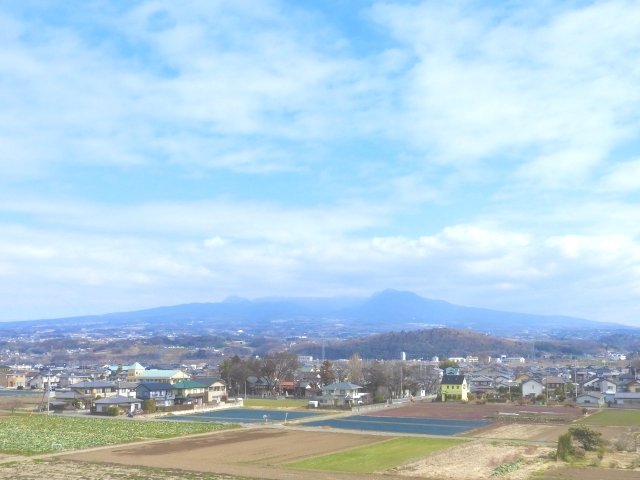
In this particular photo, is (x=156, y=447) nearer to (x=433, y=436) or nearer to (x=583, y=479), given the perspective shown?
(x=433, y=436)

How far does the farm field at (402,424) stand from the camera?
34044 mm

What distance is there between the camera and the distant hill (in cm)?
13038

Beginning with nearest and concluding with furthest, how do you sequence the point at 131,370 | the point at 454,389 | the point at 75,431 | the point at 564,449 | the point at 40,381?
the point at 564,449 < the point at 75,431 < the point at 454,389 < the point at 40,381 < the point at 131,370

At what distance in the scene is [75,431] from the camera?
32250 mm

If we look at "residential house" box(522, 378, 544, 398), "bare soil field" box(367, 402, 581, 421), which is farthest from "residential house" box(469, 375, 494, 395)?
"bare soil field" box(367, 402, 581, 421)

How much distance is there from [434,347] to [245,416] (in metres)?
100

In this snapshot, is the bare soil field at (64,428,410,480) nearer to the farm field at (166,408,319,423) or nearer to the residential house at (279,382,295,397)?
the farm field at (166,408,319,423)

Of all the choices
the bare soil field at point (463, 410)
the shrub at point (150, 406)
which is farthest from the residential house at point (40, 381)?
the bare soil field at point (463, 410)

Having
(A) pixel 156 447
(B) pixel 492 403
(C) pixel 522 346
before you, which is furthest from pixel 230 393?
(C) pixel 522 346

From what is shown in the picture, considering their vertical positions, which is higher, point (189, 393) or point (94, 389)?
point (94, 389)

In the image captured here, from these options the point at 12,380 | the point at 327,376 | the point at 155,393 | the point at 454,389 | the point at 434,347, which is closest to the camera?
the point at 155,393

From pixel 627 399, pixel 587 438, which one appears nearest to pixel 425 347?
pixel 627 399

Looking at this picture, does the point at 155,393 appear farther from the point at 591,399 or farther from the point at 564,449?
the point at 591,399

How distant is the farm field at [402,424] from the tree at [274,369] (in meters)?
23.1
